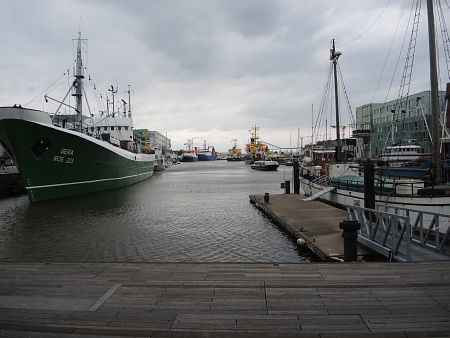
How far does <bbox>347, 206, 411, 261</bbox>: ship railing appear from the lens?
8.47m

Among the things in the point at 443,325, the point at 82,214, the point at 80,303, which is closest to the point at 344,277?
the point at 443,325

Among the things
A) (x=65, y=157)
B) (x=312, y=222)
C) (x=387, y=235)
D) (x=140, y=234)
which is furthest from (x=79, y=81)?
(x=387, y=235)

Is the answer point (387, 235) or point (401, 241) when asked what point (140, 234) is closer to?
point (387, 235)

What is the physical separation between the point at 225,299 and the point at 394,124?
46.9m

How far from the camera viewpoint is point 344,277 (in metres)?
Result: 6.29

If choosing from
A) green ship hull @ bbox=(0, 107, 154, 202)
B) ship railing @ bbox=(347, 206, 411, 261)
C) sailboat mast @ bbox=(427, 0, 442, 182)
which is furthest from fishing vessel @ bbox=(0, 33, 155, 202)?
sailboat mast @ bbox=(427, 0, 442, 182)

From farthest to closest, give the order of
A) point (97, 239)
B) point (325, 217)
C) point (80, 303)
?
1. point (325, 217)
2. point (97, 239)
3. point (80, 303)

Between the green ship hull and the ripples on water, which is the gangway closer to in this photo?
the ripples on water

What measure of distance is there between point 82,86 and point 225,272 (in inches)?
1378

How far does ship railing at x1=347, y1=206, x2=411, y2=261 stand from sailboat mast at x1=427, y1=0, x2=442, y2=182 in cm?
680

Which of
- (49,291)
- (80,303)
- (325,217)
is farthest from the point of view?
(325,217)

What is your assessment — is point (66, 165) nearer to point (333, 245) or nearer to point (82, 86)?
point (82, 86)

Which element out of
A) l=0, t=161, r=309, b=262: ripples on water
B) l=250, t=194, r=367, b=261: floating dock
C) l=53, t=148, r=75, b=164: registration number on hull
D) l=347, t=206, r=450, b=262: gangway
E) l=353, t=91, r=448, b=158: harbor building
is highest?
l=353, t=91, r=448, b=158: harbor building

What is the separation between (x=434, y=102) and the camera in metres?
Answer: 15.3
